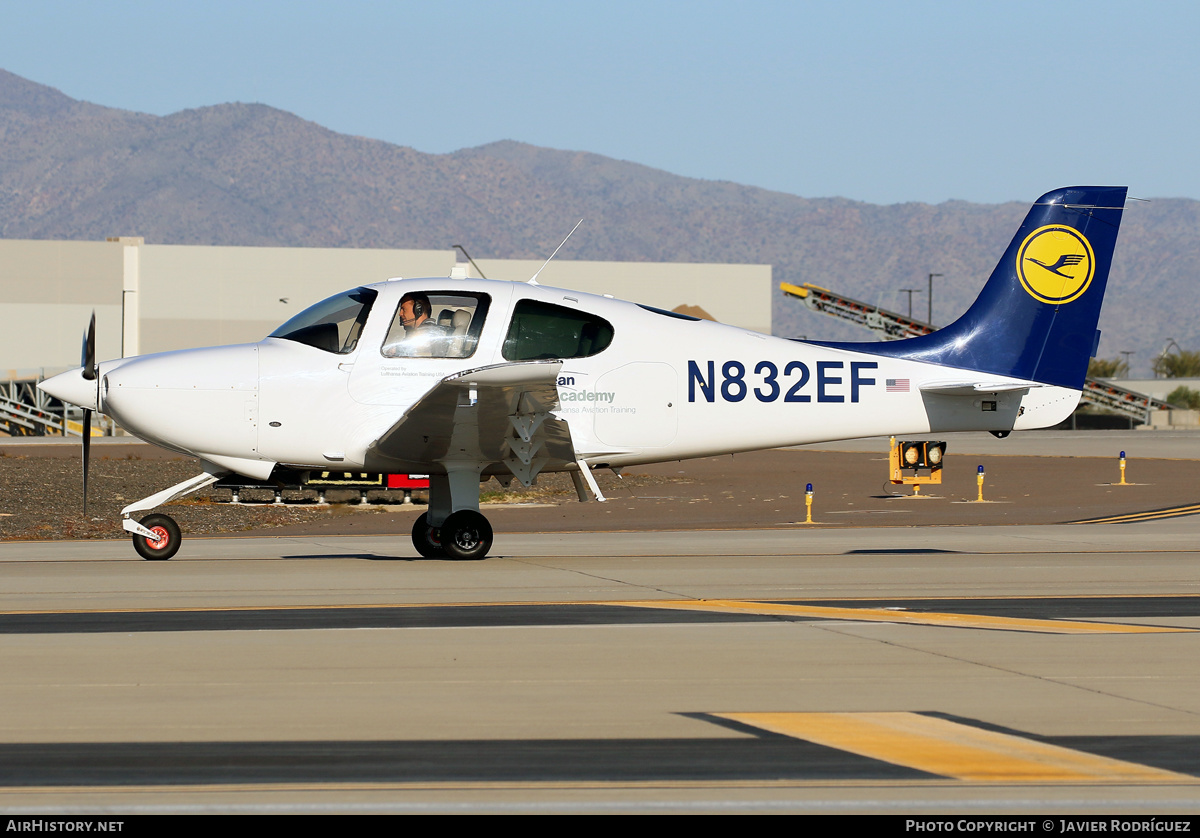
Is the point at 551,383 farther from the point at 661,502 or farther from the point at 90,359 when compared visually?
the point at 661,502

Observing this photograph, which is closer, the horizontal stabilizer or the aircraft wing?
the aircraft wing

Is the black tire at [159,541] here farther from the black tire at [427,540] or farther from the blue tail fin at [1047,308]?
the blue tail fin at [1047,308]

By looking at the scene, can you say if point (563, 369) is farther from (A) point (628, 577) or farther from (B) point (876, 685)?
(B) point (876, 685)

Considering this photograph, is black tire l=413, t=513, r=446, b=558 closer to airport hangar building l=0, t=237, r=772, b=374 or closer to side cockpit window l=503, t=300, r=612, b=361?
side cockpit window l=503, t=300, r=612, b=361

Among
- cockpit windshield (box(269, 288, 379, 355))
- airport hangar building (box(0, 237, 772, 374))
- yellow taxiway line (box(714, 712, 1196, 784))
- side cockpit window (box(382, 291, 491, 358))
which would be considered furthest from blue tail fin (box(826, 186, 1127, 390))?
airport hangar building (box(0, 237, 772, 374))

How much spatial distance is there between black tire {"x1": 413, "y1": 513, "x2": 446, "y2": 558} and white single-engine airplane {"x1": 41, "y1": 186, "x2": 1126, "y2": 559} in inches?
0.8

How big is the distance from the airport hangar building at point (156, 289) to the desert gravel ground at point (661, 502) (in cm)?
4981

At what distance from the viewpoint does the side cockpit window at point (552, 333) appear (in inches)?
494

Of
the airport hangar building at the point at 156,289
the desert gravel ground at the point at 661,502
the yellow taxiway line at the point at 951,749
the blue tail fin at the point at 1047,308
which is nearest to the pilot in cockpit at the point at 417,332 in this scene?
the blue tail fin at the point at 1047,308

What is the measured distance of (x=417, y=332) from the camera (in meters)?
12.6

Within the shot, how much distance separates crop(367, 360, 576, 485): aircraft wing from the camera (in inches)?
452

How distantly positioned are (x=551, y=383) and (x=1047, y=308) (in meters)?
5.98
